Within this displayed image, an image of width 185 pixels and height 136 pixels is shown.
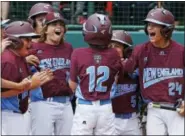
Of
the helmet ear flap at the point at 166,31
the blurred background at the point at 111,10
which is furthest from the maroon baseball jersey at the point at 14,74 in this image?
the blurred background at the point at 111,10

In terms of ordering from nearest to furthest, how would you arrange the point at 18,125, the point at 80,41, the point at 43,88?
1. the point at 18,125
2. the point at 43,88
3. the point at 80,41

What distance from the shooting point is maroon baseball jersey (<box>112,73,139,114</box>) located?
7023 millimetres

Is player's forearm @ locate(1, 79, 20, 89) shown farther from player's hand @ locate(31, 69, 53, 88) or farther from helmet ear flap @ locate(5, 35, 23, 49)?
helmet ear flap @ locate(5, 35, 23, 49)

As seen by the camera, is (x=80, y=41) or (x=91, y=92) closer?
(x=91, y=92)

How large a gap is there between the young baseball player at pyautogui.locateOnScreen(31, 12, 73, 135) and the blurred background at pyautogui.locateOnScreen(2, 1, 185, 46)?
208 centimetres

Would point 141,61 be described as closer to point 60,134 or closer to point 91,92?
point 91,92

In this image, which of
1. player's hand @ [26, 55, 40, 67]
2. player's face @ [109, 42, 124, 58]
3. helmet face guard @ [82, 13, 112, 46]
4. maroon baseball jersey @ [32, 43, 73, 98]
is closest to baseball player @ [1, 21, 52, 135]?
player's hand @ [26, 55, 40, 67]

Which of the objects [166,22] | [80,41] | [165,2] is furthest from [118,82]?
[165,2]

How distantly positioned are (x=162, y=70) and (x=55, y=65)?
110cm

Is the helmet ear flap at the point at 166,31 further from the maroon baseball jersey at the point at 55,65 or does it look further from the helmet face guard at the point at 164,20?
the maroon baseball jersey at the point at 55,65

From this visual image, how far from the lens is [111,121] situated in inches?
261

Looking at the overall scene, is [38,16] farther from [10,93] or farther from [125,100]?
[10,93]

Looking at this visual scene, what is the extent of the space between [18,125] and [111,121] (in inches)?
36.0

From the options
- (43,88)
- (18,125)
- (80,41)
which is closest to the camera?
(18,125)
